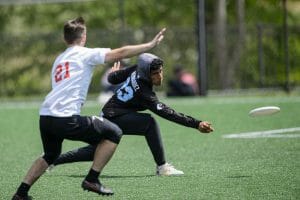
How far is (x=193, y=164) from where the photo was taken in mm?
10188

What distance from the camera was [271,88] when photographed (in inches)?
864

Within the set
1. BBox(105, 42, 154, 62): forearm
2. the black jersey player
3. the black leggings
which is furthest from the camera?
the black leggings

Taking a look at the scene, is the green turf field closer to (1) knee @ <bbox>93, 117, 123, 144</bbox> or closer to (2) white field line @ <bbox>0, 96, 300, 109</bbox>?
(1) knee @ <bbox>93, 117, 123, 144</bbox>

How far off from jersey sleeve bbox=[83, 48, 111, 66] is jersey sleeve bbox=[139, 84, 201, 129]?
1575 millimetres

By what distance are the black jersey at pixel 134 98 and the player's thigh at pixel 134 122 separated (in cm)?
7

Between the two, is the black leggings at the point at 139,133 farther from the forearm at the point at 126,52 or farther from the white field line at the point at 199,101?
the white field line at the point at 199,101

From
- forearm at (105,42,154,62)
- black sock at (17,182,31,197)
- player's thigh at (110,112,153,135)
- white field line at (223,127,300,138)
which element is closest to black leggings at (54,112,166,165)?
player's thigh at (110,112,153,135)

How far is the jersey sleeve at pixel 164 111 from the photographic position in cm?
885

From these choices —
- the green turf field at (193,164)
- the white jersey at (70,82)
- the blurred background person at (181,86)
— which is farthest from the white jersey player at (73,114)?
the blurred background person at (181,86)

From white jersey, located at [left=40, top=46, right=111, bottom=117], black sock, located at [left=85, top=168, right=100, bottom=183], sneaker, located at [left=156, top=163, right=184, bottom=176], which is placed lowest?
sneaker, located at [left=156, top=163, right=184, bottom=176]

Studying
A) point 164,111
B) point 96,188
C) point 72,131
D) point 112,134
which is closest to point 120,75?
point 164,111

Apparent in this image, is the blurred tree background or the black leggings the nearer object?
the black leggings

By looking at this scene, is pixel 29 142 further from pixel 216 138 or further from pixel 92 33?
pixel 92 33

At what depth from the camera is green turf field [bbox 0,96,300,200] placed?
26.7 ft
